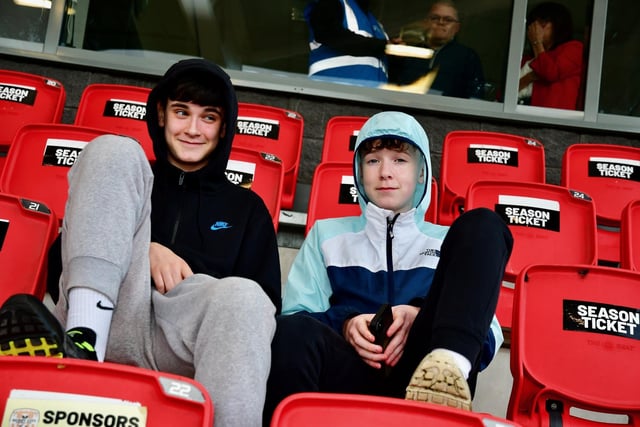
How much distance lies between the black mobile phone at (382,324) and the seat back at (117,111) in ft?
5.45

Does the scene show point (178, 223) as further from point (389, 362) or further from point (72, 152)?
point (72, 152)

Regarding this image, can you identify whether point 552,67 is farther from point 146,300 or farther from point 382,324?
point 146,300

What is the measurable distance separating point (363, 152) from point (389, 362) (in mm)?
668

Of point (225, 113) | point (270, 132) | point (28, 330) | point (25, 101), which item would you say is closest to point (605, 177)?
point (270, 132)

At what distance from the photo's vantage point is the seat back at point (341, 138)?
303 centimetres

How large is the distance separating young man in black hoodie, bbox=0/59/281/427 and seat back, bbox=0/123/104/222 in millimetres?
693

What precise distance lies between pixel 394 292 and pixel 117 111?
1705mm

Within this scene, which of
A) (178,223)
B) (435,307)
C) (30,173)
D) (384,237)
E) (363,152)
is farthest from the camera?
(30,173)

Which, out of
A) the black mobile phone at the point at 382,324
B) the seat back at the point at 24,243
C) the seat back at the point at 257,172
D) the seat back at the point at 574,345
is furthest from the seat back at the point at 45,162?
the seat back at the point at 574,345

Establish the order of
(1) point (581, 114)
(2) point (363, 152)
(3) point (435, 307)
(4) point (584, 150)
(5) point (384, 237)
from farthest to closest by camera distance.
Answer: (1) point (581, 114), (4) point (584, 150), (2) point (363, 152), (5) point (384, 237), (3) point (435, 307)

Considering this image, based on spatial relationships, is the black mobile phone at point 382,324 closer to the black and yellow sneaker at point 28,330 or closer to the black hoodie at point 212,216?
the black hoodie at point 212,216

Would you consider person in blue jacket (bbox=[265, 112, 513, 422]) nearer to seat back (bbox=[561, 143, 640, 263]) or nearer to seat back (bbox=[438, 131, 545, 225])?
seat back (bbox=[438, 131, 545, 225])

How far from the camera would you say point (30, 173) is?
→ 7.60ft

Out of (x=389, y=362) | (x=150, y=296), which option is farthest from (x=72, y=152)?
(x=389, y=362)
